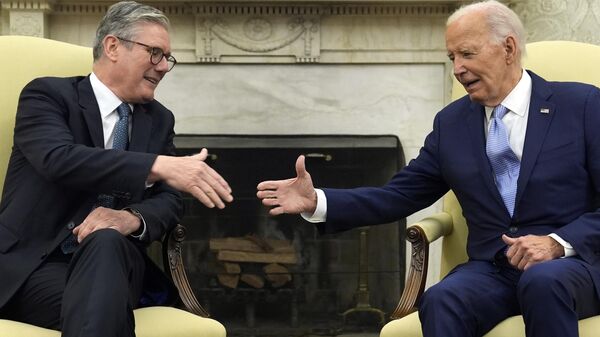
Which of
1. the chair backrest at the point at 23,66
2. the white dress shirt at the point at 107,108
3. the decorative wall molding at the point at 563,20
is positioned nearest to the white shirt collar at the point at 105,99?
the white dress shirt at the point at 107,108

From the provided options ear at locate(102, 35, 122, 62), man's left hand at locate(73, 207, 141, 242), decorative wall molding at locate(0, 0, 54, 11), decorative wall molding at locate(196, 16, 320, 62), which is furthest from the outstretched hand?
decorative wall molding at locate(0, 0, 54, 11)

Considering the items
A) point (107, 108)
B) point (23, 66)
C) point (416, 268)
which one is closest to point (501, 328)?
point (416, 268)

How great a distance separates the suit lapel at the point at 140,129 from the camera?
2.49 metres

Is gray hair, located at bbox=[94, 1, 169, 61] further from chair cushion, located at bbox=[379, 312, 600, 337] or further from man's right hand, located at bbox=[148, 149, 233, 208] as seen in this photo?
chair cushion, located at bbox=[379, 312, 600, 337]

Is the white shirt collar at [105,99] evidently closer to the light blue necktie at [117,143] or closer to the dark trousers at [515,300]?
the light blue necktie at [117,143]

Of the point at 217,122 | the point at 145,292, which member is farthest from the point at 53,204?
the point at 217,122

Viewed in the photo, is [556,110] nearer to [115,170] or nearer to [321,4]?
[115,170]

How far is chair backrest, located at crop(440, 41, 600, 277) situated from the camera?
2.70 m

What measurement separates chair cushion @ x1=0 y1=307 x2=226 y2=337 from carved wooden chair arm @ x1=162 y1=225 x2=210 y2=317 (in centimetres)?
13

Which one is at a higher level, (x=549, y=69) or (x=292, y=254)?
(x=549, y=69)

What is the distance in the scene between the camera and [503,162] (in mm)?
2424

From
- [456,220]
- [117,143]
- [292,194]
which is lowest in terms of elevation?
[456,220]

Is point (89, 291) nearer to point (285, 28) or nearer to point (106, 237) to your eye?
point (106, 237)

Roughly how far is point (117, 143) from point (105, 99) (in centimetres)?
12
